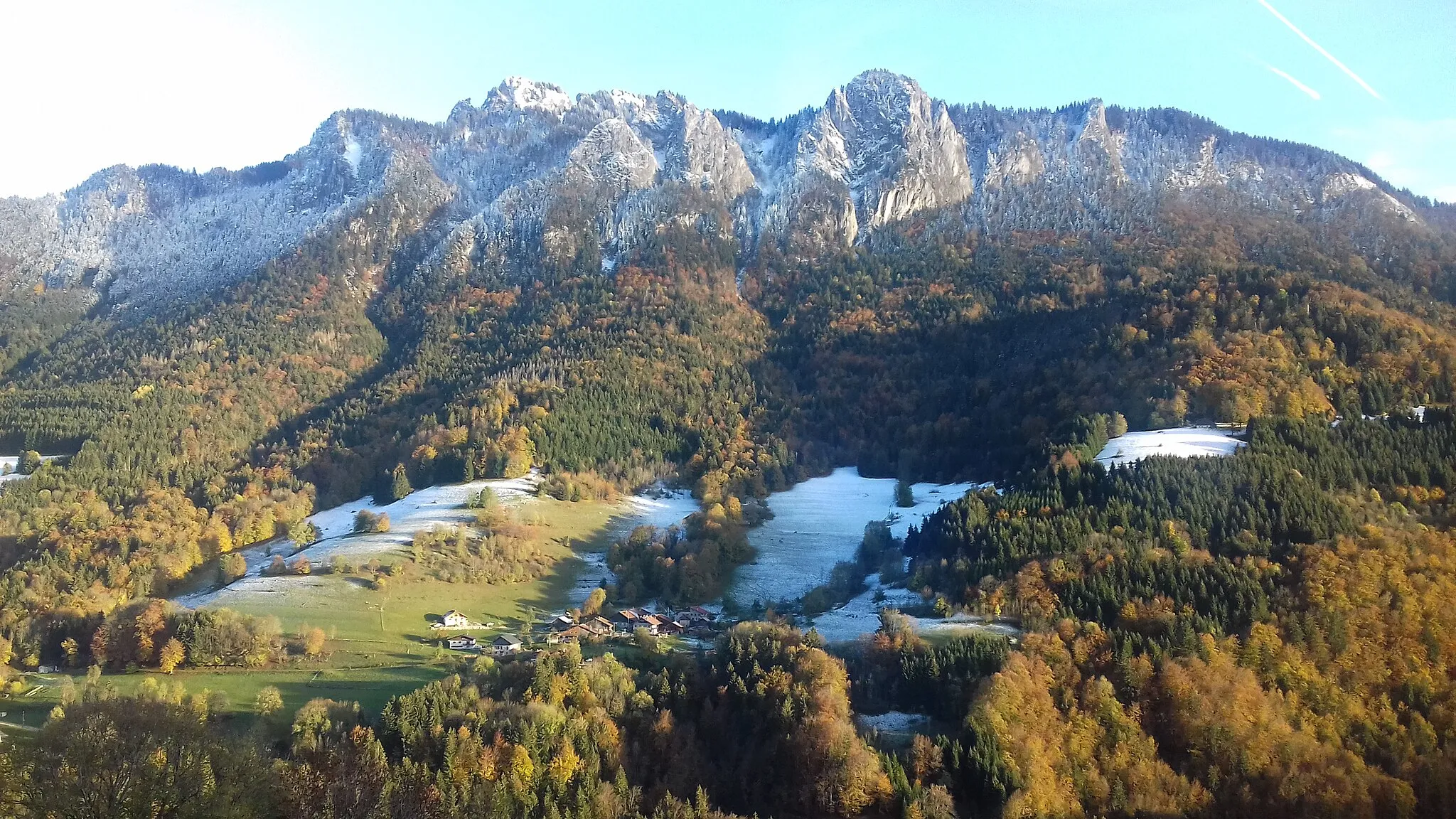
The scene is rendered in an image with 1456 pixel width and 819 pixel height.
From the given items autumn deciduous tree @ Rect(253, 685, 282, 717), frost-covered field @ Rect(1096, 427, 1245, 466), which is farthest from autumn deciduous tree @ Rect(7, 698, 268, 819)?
frost-covered field @ Rect(1096, 427, 1245, 466)

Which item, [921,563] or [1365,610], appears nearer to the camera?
[1365,610]

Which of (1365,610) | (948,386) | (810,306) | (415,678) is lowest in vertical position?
(415,678)

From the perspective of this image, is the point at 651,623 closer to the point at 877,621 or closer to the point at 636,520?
the point at 877,621

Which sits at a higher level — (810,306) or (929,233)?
(929,233)

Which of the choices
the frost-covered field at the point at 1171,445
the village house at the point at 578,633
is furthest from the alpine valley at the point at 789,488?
the village house at the point at 578,633

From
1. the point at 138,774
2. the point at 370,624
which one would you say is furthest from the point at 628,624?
the point at 138,774

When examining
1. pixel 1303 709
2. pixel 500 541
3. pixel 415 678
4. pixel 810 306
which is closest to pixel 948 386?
pixel 810 306

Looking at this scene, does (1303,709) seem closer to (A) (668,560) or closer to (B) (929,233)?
(A) (668,560)
